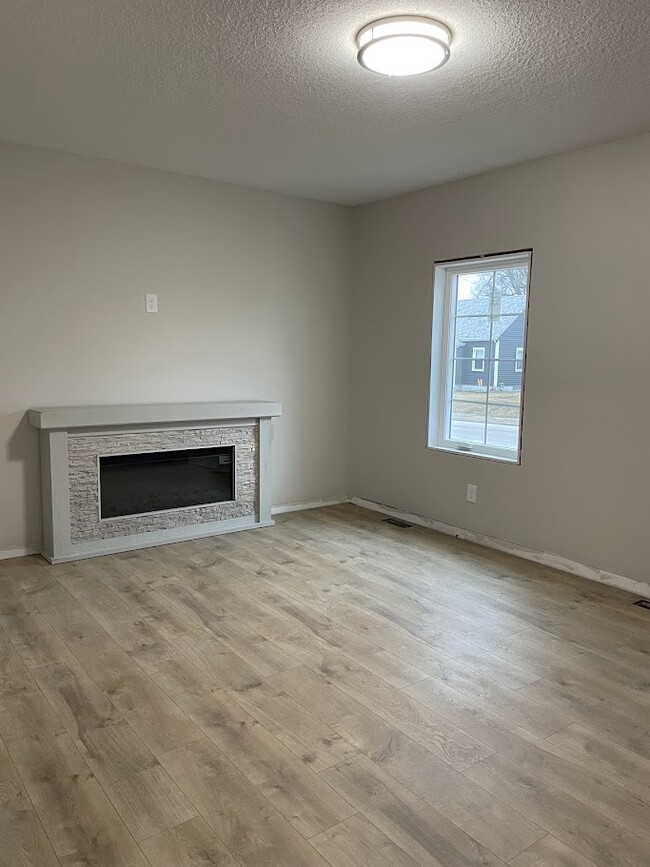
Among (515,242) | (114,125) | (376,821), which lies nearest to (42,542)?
(114,125)

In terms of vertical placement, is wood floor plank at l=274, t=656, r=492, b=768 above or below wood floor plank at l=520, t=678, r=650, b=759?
below

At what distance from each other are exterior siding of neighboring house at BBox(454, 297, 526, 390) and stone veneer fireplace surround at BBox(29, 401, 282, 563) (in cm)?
132

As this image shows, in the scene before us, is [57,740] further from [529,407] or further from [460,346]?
[460,346]

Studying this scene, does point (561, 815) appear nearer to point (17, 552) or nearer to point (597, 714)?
point (597, 714)

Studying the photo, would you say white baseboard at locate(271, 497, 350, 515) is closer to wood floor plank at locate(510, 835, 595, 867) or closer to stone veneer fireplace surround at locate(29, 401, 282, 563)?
stone veneer fireplace surround at locate(29, 401, 282, 563)

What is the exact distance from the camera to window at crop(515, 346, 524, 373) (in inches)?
159

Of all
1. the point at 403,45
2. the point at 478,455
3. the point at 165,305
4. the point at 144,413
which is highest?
the point at 403,45

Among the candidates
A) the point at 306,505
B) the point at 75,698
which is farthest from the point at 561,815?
the point at 306,505

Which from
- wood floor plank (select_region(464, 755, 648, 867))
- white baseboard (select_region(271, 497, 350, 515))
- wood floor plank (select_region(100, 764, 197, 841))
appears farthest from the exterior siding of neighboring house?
wood floor plank (select_region(100, 764, 197, 841))

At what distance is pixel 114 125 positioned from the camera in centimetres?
334

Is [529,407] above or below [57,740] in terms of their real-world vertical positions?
above

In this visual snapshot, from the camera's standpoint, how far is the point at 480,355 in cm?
437

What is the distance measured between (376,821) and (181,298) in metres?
3.44

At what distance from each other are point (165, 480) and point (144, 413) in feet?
1.65
